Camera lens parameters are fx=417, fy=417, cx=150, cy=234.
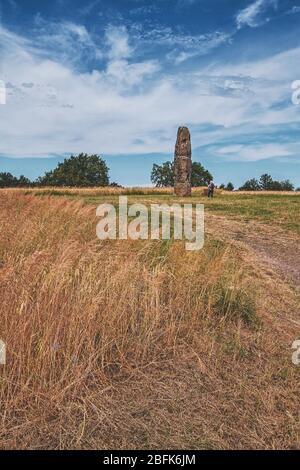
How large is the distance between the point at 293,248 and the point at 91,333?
6047 millimetres

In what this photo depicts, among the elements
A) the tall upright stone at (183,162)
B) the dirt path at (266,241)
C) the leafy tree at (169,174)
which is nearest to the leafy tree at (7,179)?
the leafy tree at (169,174)

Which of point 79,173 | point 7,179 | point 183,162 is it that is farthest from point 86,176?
point 183,162

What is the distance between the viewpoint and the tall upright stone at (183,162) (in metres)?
26.0

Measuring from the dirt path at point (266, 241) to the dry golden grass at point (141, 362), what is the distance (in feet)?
6.80

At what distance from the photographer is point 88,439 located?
278 cm

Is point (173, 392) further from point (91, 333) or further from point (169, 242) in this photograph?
point (169, 242)

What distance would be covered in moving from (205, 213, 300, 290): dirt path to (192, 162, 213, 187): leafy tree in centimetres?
8281

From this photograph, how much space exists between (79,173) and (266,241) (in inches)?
3247

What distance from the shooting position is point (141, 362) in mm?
3619

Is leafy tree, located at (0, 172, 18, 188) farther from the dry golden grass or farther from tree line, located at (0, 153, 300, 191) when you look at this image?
the dry golden grass

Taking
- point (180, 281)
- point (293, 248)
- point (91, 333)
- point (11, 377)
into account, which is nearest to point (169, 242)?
point (180, 281)

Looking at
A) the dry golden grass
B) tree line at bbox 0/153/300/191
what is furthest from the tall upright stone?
tree line at bbox 0/153/300/191

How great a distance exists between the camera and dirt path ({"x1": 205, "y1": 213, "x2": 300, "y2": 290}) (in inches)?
281

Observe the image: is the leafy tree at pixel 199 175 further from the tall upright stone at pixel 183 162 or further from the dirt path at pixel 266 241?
the dirt path at pixel 266 241
